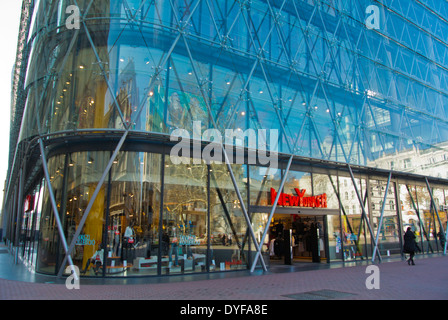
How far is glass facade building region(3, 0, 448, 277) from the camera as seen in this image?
12.9 metres

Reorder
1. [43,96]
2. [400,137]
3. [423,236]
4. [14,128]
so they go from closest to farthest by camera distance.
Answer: [43,96] → [400,137] → [423,236] → [14,128]

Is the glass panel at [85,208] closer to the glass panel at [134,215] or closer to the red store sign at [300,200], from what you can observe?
the glass panel at [134,215]

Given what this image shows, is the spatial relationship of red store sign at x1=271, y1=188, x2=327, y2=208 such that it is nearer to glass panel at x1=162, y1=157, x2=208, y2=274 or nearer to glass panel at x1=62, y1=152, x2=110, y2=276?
glass panel at x1=162, y1=157, x2=208, y2=274

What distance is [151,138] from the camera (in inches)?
525

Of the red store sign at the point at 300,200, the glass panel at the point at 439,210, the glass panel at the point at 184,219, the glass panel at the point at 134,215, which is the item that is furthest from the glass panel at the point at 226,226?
the glass panel at the point at 439,210

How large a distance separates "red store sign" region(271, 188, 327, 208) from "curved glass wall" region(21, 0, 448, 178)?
6.72ft

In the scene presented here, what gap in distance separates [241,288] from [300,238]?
1032 centimetres

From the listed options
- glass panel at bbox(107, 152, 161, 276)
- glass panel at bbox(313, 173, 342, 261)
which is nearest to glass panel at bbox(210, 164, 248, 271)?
glass panel at bbox(107, 152, 161, 276)

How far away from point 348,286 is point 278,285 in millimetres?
1988

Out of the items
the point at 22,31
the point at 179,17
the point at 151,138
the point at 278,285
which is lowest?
the point at 278,285

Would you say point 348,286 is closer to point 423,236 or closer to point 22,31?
point 423,236

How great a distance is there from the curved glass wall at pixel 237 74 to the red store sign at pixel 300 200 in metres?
2.05

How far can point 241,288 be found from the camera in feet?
32.8
